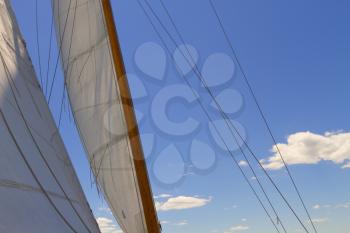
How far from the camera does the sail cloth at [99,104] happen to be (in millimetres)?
7520

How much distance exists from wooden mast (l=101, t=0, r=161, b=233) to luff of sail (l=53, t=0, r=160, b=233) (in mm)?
15

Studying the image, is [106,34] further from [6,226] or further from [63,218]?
[6,226]

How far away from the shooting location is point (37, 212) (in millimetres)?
4062

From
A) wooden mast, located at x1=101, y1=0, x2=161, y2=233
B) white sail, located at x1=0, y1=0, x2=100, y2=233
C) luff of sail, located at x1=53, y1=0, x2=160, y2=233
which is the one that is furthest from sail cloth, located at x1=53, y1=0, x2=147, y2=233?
white sail, located at x1=0, y1=0, x2=100, y2=233

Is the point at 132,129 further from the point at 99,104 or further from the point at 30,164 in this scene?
the point at 30,164

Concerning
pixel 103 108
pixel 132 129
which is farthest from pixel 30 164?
pixel 103 108

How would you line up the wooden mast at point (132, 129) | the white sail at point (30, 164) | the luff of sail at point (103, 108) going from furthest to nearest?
the luff of sail at point (103, 108) → the wooden mast at point (132, 129) → the white sail at point (30, 164)

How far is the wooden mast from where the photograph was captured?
280 inches

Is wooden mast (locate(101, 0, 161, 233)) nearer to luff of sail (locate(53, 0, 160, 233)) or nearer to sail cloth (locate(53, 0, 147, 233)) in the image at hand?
luff of sail (locate(53, 0, 160, 233))

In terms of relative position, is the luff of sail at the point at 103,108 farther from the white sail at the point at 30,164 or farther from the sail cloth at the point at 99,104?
the white sail at the point at 30,164

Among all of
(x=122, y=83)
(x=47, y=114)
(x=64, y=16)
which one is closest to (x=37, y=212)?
(x=47, y=114)

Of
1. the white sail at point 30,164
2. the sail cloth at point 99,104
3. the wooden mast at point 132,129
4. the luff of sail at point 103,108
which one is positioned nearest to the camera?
the white sail at point 30,164

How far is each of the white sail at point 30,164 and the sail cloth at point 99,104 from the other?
1424mm

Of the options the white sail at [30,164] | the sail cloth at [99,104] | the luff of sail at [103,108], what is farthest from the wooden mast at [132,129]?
the white sail at [30,164]
